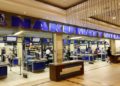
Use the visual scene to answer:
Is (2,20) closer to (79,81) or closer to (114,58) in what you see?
(79,81)

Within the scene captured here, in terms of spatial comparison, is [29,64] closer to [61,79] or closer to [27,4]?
[61,79]

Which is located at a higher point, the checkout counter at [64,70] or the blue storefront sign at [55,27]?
the blue storefront sign at [55,27]

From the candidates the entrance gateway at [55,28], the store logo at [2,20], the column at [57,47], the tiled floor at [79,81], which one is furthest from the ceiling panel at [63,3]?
the tiled floor at [79,81]

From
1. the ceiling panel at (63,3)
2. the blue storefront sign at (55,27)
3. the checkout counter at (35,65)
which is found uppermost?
the ceiling panel at (63,3)

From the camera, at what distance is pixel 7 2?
4688 mm

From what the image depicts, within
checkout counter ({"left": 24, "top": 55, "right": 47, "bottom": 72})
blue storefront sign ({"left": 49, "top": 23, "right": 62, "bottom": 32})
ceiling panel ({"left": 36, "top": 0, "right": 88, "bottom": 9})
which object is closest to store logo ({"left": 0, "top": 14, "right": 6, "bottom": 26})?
ceiling panel ({"left": 36, "top": 0, "right": 88, "bottom": 9})

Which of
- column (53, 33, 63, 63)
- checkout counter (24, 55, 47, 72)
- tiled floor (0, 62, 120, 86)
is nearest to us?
tiled floor (0, 62, 120, 86)

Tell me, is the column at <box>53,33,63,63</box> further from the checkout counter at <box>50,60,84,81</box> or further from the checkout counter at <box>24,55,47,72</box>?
the checkout counter at <box>24,55,47,72</box>

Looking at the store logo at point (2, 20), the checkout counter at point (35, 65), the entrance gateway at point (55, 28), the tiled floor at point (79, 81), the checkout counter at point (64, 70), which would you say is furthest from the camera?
the checkout counter at point (35, 65)

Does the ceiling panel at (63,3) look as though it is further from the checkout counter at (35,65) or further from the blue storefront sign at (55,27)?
the checkout counter at (35,65)

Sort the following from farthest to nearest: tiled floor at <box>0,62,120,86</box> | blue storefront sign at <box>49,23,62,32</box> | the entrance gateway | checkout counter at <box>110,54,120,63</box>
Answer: checkout counter at <box>110,54,120,63</box> < blue storefront sign at <box>49,23,62,32</box> < the entrance gateway < tiled floor at <box>0,62,120,86</box>

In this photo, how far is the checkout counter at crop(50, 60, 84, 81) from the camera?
623 cm

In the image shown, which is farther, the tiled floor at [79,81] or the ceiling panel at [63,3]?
the tiled floor at [79,81]

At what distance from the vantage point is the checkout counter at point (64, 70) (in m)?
6.23
